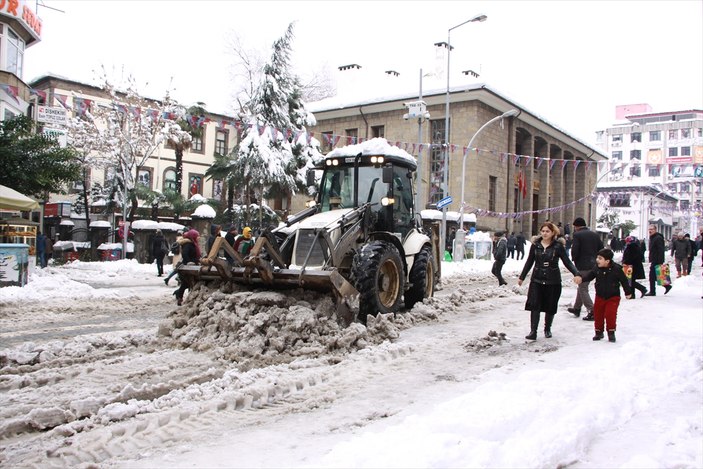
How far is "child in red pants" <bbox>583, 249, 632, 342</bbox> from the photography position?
26.7ft

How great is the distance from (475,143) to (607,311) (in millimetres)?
27050

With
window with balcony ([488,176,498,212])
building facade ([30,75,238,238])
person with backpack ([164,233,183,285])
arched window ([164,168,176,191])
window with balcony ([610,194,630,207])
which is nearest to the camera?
person with backpack ([164,233,183,285])

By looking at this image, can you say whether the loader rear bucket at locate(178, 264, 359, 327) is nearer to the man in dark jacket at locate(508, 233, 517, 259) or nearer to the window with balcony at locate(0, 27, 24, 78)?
the window with balcony at locate(0, 27, 24, 78)

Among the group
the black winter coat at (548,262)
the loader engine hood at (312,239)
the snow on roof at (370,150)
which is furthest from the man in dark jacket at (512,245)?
the loader engine hood at (312,239)

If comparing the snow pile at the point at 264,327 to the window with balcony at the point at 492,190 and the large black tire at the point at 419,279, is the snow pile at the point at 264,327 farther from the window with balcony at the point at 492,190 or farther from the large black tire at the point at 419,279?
the window with balcony at the point at 492,190

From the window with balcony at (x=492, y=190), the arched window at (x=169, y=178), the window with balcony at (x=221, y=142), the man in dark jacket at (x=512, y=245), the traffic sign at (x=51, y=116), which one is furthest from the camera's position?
the window with balcony at (x=221, y=142)

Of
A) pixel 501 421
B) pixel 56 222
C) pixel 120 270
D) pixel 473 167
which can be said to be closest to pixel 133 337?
pixel 501 421

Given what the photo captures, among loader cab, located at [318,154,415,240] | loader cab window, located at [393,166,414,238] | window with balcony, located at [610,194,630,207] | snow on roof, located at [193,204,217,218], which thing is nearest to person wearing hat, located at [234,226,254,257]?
loader cab, located at [318,154,415,240]

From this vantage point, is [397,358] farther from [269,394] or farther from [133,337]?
[133,337]

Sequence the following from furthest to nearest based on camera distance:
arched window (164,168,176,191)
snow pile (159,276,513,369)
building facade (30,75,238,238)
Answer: arched window (164,168,176,191)
building facade (30,75,238,238)
snow pile (159,276,513,369)

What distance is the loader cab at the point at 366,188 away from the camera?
31.7ft

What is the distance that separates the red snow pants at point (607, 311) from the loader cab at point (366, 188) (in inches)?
132

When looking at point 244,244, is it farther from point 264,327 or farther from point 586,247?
point 586,247

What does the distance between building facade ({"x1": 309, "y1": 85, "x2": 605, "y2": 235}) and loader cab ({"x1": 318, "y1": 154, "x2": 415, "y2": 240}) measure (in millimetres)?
19813
